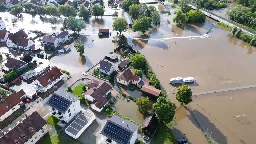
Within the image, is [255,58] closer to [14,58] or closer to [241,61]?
[241,61]

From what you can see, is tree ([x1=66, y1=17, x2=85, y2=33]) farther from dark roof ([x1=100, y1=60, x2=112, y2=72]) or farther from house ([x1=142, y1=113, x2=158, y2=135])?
house ([x1=142, y1=113, x2=158, y2=135])

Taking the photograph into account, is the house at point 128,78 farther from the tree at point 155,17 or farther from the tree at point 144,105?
the tree at point 155,17

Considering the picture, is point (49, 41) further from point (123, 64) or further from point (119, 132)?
point (119, 132)

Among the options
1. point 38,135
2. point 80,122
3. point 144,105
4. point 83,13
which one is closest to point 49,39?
point 83,13

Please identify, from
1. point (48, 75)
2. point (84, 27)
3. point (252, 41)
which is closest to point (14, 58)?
point (48, 75)

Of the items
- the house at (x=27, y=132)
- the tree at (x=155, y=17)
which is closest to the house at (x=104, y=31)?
the tree at (x=155, y=17)
